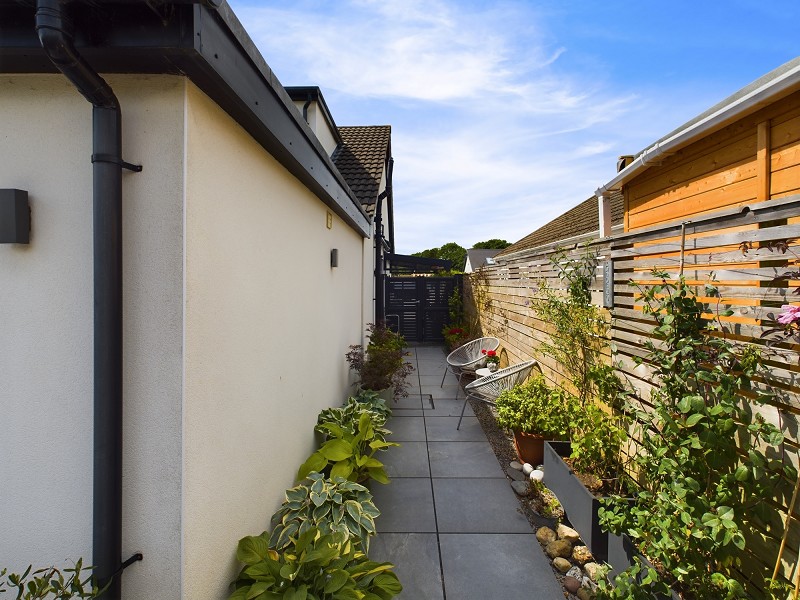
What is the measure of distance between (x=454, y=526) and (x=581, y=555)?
0.94 metres

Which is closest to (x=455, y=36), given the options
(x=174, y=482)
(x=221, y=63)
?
(x=221, y=63)

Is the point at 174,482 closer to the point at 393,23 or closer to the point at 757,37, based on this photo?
the point at 393,23

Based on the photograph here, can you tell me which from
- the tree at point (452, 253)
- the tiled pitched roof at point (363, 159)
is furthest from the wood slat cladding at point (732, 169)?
the tree at point (452, 253)

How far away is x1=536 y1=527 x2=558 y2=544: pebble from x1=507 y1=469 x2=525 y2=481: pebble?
2.72ft

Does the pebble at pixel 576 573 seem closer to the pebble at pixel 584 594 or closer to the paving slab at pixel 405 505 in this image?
the pebble at pixel 584 594

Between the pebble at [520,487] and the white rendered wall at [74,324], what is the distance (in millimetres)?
3099

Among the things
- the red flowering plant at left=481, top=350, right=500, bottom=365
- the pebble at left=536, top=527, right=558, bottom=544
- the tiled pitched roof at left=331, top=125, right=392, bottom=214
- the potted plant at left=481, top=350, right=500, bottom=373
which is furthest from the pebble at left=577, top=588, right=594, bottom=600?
the tiled pitched roof at left=331, top=125, right=392, bottom=214

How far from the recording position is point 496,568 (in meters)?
2.59

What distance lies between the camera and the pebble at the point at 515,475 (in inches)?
150

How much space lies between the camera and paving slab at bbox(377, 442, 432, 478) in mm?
3947

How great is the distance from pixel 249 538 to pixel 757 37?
4.76 meters

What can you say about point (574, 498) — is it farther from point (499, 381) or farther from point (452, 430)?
point (452, 430)

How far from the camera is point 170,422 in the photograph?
146 cm

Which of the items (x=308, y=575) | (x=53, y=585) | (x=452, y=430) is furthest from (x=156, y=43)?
(x=452, y=430)
